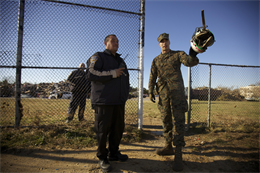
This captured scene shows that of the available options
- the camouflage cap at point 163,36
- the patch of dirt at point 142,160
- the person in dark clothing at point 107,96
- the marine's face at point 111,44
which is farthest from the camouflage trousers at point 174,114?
the marine's face at point 111,44

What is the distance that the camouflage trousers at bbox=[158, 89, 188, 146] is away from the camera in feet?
7.01

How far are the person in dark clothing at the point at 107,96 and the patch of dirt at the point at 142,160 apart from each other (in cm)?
28

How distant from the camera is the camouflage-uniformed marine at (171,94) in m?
2.15

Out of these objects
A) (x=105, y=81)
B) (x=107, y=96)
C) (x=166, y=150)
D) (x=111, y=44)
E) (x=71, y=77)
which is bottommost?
(x=166, y=150)

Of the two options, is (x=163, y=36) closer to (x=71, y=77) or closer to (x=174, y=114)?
(x=174, y=114)

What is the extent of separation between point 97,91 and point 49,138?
1.93 meters

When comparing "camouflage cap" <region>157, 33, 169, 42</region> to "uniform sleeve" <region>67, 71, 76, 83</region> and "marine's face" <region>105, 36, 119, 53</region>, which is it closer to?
"marine's face" <region>105, 36, 119, 53</region>

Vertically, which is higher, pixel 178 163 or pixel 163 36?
pixel 163 36

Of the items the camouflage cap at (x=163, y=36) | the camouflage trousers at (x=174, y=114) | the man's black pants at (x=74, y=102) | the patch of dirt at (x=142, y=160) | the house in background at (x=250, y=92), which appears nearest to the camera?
the patch of dirt at (x=142, y=160)

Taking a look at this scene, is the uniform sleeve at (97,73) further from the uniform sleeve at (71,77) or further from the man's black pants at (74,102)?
the man's black pants at (74,102)

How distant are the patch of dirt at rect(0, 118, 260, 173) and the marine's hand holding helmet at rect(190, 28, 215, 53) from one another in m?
1.87

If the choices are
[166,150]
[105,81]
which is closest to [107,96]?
[105,81]

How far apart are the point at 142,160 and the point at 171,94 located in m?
1.30

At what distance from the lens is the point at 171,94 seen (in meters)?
2.26
